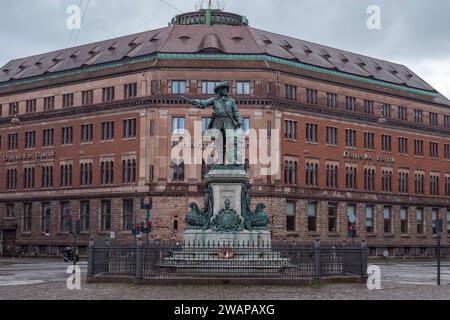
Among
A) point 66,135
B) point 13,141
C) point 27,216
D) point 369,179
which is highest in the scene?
point 66,135

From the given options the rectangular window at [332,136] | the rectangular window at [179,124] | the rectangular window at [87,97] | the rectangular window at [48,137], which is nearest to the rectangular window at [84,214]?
the rectangular window at [48,137]

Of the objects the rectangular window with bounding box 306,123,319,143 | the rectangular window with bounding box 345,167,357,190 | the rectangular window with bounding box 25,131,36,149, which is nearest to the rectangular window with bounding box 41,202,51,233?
the rectangular window with bounding box 25,131,36,149

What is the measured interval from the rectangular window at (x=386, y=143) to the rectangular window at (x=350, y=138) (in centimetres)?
474

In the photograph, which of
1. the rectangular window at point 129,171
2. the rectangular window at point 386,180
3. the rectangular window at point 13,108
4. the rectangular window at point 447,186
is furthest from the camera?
the rectangular window at point 447,186

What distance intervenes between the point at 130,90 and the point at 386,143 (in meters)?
29.7

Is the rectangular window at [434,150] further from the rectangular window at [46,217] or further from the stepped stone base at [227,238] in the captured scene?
the stepped stone base at [227,238]

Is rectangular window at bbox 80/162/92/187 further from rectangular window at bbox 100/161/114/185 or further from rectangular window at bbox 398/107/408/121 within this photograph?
rectangular window at bbox 398/107/408/121

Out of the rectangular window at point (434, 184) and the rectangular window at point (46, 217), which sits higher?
the rectangular window at point (434, 184)

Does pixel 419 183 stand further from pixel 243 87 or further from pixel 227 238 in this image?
pixel 227 238

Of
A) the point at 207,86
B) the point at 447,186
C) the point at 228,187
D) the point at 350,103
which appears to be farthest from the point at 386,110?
the point at 228,187

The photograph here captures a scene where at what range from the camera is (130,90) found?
77.1 m

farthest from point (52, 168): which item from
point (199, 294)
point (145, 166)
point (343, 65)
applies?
point (199, 294)

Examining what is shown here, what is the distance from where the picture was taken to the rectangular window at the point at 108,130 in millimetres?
78562

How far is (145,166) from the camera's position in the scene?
244 ft
